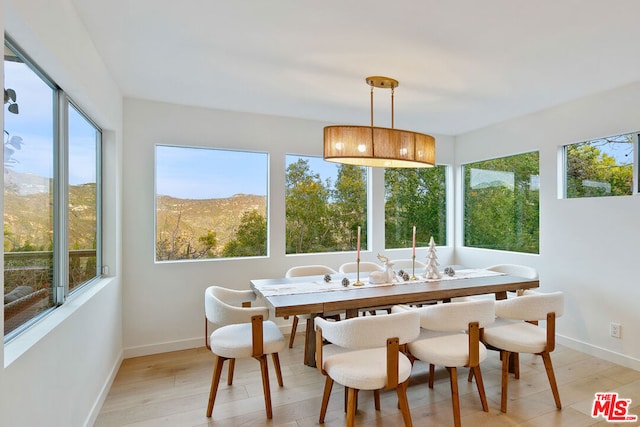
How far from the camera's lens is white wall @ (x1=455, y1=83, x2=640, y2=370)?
2.92 meters

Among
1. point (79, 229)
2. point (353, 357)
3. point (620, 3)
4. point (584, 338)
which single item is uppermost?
point (620, 3)

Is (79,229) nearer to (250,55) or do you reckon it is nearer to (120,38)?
(120,38)

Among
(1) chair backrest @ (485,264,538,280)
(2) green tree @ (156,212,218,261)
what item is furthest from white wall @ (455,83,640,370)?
(2) green tree @ (156,212,218,261)

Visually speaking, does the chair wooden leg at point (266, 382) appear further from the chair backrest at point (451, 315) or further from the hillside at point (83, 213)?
the hillside at point (83, 213)

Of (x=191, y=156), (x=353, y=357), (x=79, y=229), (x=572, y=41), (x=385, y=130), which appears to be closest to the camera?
(x=353, y=357)

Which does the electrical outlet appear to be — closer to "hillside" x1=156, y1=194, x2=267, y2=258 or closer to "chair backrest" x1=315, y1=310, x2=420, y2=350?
"chair backrest" x1=315, y1=310, x2=420, y2=350

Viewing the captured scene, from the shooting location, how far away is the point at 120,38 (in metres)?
2.16

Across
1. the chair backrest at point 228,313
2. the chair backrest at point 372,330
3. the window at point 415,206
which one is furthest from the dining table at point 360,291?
the window at point 415,206

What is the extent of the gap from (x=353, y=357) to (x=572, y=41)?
7.91 feet

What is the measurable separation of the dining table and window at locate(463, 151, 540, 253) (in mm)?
1135

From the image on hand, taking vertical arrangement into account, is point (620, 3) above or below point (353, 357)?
above

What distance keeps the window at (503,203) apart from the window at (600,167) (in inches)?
13.6

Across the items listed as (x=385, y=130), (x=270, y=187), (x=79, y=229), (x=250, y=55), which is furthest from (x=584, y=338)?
(x=79, y=229)

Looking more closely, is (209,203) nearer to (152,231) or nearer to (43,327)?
(152,231)
